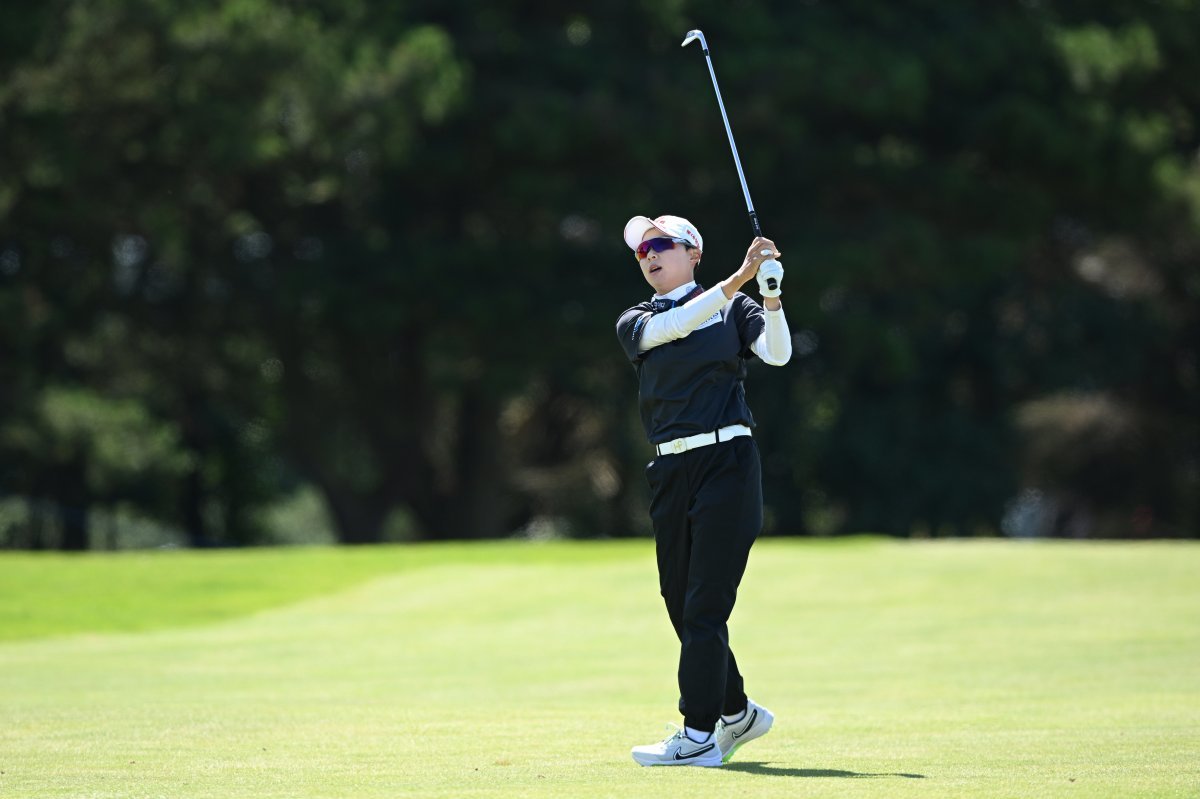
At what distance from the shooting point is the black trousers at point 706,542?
282 inches

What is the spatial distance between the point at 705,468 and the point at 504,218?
86.2 ft

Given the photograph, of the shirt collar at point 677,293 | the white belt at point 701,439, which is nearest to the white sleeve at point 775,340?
the white belt at point 701,439

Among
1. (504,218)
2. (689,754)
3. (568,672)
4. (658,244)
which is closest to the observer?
(689,754)

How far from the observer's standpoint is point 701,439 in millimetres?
7242

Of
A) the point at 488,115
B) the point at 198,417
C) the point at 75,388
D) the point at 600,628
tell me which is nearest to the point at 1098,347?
the point at 488,115

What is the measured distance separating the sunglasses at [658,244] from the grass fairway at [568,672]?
1966 millimetres

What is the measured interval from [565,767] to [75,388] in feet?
80.3

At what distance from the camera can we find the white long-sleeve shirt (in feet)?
23.4

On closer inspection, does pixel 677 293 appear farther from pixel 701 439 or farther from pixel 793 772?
pixel 793 772

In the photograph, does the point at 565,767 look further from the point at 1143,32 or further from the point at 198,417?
the point at 198,417

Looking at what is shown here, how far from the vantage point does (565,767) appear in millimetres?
6828

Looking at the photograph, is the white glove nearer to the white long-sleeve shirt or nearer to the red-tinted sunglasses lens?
the white long-sleeve shirt

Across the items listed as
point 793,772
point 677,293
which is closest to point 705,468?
point 677,293

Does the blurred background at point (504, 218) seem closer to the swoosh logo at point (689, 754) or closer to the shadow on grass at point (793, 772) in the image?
the swoosh logo at point (689, 754)
